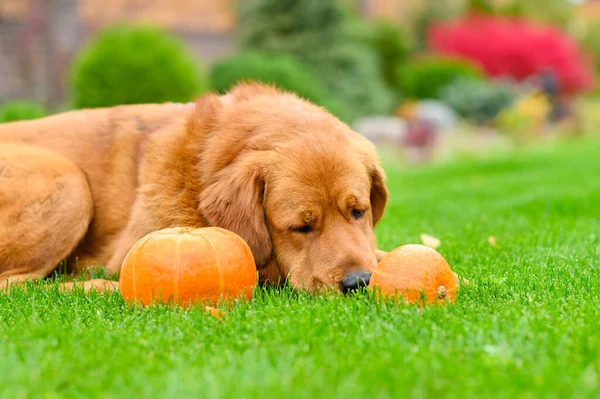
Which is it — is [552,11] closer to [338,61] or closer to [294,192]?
[338,61]

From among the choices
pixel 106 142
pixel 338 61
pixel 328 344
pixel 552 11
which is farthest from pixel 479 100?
pixel 552 11

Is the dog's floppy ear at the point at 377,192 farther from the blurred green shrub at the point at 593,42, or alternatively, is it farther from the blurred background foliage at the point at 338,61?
the blurred green shrub at the point at 593,42

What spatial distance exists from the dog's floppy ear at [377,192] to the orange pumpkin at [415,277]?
0.99 metres

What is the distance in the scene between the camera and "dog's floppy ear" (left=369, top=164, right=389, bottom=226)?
14.8 ft

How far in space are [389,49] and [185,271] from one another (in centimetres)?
2375

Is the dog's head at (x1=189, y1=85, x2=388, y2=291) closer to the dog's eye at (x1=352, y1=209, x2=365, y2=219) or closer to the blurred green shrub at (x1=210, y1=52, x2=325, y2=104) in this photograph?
the dog's eye at (x1=352, y1=209, x2=365, y2=219)

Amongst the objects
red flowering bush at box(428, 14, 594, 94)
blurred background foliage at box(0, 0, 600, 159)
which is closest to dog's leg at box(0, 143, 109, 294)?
blurred background foliage at box(0, 0, 600, 159)

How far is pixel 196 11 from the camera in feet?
88.2

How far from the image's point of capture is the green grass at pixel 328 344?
7.69 feet

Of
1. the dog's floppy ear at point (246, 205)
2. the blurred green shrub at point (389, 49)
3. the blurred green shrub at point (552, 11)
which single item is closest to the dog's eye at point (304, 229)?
the dog's floppy ear at point (246, 205)

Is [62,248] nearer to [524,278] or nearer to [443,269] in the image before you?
[443,269]

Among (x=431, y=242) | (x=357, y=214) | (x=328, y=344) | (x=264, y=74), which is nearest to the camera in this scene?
(x=328, y=344)

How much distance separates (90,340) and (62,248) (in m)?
1.70

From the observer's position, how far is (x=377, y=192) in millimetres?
4637
